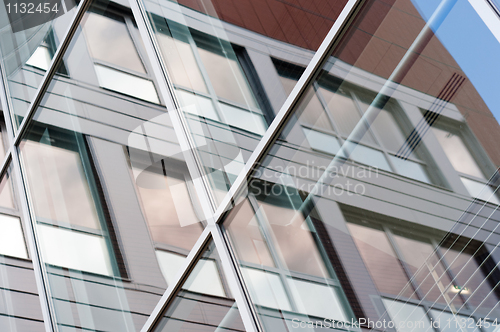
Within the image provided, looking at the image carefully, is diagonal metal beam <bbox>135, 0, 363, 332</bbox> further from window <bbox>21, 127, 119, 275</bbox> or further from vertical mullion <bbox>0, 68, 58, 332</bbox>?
vertical mullion <bbox>0, 68, 58, 332</bbox>

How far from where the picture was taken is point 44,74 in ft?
18.5

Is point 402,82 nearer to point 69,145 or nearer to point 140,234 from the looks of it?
point 140,234

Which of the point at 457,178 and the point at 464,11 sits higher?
the point at 464,11

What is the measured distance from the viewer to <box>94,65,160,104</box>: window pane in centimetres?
394

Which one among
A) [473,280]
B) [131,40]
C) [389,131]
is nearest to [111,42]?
[131,40]

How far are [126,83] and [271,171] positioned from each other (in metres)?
1.86

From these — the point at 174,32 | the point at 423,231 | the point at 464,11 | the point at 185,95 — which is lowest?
the point at 423,231

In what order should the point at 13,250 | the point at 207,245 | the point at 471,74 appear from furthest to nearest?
the point at 13,250 → the point at 207,245 → the point at 471,74

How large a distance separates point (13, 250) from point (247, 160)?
12.3 feet

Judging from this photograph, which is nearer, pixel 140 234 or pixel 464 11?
pixel 464 11

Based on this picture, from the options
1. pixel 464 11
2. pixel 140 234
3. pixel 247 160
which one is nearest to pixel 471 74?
pixel 464 11

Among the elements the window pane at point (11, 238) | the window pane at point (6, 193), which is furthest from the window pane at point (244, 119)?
the window pane at point (6, 193)

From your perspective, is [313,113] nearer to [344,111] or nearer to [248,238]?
[344,111]

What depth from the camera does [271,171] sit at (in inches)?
115
